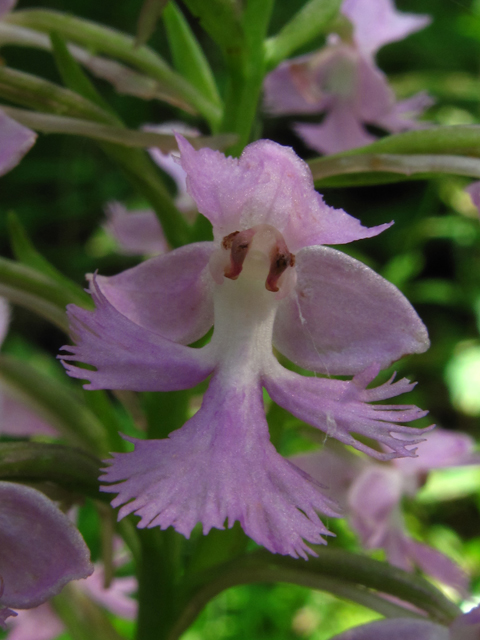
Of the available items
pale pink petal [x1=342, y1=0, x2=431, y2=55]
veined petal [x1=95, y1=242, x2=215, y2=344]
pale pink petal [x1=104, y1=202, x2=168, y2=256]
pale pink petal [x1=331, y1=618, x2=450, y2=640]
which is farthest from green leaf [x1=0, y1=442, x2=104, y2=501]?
pale pink petal [x1=342, y1=0, x2=431, y2=55]

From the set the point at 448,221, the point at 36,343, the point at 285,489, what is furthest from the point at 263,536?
the point at 36,343

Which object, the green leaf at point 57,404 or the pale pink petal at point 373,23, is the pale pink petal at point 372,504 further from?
the pale pink petal at point 373,23

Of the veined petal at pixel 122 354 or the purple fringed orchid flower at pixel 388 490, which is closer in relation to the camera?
the veined petal at pixel 122 354

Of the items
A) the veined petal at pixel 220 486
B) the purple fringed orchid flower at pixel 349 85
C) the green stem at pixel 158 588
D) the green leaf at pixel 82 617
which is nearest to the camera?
the veined petal at pixel 220 486

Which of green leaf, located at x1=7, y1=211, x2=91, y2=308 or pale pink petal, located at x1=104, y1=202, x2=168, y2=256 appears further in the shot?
pale pink petal, located at x1=104, y1=202, x2=168, y2=256

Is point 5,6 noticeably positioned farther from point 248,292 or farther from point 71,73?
point 248,292

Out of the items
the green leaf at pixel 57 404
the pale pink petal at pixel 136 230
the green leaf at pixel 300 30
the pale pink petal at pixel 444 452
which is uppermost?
the green leaf at pixel 300 30

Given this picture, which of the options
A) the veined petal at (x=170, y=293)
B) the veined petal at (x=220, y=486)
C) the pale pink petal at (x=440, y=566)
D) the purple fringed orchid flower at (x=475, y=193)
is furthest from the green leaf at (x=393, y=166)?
the pale pink petal at (x=440, y=566)

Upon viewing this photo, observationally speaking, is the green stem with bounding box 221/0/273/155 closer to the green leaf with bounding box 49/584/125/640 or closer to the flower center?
the flower center
